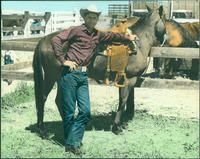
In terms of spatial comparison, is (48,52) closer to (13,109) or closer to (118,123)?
(118,123)

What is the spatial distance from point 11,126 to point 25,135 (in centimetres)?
64

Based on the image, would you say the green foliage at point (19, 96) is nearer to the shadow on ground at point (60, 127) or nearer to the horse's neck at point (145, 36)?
the shadow on ground at point (60, 127)

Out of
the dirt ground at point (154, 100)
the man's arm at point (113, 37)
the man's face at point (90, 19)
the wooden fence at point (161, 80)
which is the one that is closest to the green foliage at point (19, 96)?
the dirt ground at point (154, 100)

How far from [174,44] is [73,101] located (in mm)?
6323

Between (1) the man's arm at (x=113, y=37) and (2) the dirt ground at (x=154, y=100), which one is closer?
(1) the man's arm at (x=113, y=37)

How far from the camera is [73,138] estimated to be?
4207mm

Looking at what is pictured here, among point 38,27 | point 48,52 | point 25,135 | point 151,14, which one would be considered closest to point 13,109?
point 25,135

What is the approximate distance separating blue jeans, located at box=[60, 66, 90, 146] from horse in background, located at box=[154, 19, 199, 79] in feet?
19.6

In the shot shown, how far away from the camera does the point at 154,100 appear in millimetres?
7797

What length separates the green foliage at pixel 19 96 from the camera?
707 centimetres

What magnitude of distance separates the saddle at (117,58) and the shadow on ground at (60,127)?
96 cm

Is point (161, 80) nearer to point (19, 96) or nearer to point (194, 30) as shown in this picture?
point (19, 96)

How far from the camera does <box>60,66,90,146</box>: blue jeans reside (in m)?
4.20

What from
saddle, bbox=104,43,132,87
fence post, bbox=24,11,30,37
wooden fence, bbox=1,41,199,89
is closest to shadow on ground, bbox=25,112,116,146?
wooden fence, bbox=1,41,199,89
